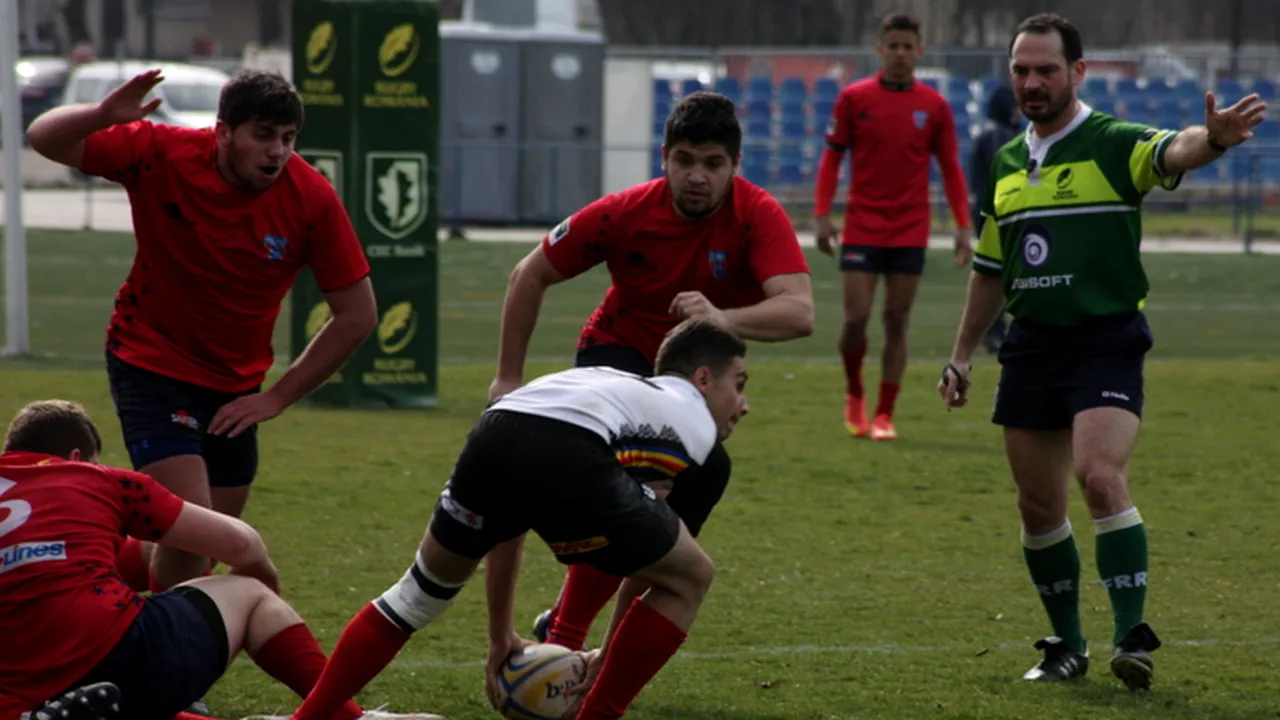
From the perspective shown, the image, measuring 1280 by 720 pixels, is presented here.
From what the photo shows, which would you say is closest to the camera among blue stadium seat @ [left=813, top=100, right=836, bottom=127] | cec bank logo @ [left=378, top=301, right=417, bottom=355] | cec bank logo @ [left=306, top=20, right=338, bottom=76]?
cec bank logo @ [left=306, top=20, right=338, bottom=76]

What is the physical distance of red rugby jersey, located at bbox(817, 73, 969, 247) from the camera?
38.5ft

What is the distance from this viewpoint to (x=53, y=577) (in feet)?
15.8

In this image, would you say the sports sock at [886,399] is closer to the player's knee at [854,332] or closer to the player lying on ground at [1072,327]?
the player's knee at [854,332]

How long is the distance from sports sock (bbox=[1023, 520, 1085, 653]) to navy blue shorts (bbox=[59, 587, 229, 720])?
2755 millimetres

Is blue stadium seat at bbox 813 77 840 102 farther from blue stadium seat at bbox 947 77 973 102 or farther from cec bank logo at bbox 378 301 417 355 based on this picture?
cec bank logo at bbox 378 301 417 355

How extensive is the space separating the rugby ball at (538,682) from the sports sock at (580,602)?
0.40m

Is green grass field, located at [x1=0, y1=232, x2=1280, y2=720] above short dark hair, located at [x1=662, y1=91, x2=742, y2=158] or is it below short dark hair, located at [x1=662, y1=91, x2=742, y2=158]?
below

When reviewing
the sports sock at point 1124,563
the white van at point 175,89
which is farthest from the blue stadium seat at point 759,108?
the sports sock at point 1124,563

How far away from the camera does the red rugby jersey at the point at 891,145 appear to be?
462 inches

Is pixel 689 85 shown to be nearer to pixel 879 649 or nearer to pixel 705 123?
pixel 879 649

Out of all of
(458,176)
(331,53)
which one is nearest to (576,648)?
(331,53)

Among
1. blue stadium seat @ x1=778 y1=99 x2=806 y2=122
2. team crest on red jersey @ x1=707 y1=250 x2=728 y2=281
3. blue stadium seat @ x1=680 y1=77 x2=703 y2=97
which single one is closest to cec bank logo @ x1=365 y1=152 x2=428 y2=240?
team crest on red jersey @ x1=707 y1=250 x2=728 y2=281

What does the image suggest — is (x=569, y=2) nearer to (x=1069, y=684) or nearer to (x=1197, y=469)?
(x=1197, y=469)

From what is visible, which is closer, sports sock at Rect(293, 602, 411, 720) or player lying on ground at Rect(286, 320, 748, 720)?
player lying on ground at Rect(286, 320, 748, 720)
